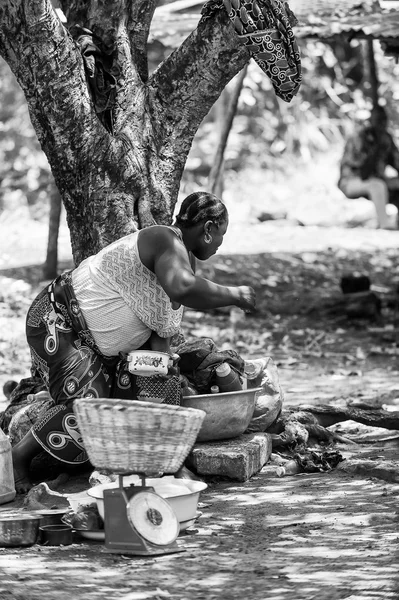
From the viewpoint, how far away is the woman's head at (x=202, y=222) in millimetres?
5285

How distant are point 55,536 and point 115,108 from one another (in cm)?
304

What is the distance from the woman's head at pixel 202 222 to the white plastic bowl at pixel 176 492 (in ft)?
4.00

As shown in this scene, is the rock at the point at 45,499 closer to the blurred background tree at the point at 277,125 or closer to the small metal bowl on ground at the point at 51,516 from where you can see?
the small metal bowl on ground at the point at 51,516

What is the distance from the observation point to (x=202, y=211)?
5281mm

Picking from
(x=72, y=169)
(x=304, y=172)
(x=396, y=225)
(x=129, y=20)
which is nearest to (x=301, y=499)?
(x=72, y=169)

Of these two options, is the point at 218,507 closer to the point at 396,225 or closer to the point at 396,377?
the point at 396,377

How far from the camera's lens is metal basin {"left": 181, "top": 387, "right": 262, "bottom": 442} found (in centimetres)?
559

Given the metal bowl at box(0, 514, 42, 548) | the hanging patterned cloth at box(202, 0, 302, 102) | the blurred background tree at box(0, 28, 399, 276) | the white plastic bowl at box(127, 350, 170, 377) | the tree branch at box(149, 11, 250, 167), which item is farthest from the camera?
the blurred background tree at box(0, 28, 399, 276)

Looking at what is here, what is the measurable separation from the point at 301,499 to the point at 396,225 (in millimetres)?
12862

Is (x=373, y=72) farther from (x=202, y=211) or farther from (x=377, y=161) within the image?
(x=202, y=211)

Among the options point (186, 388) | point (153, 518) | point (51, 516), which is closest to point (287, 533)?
point (153, 518)

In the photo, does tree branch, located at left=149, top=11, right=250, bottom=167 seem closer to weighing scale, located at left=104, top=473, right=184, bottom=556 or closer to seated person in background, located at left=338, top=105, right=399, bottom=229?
weighing scale, located at left=104, top=473, right=184, bottom=556

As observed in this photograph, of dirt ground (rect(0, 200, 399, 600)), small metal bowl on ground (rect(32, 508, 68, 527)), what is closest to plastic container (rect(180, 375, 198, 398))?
dirt ground (rect(0, 200, 399, 600))

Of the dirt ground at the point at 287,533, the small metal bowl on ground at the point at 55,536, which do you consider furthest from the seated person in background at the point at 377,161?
the small metal bowl on ground at the point at 55,536
